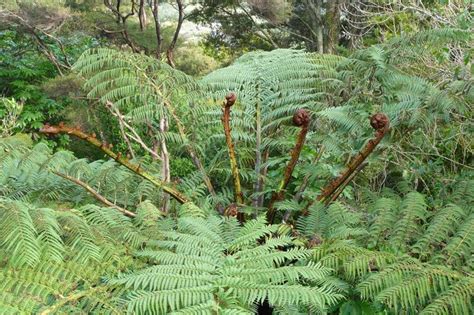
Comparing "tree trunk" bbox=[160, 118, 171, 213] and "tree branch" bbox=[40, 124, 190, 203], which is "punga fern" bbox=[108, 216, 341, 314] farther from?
"tree trunk" bbox=[160, 118, 171, 213]

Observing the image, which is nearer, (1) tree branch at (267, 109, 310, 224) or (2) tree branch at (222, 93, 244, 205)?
(1) tree branch at (267, 109, 310, 224)


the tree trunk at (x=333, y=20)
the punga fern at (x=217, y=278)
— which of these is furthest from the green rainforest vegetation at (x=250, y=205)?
the tree trunk at (x=333, y=20)

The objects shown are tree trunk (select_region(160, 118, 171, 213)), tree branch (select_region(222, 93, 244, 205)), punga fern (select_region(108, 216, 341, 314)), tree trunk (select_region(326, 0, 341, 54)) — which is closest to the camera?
punga fern (select_region(108, 216, 341, 314))

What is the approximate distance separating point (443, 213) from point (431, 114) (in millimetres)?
487

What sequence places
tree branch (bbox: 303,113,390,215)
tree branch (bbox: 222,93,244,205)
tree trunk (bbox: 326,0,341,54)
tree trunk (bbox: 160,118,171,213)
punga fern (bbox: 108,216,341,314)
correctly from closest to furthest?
punga fern (bbox: 108,216,341,314) < tree branch (bbox: 303,113,390,215) < tree branch (bbox: 222,93,244,205) < tree trunk (bbox: 160,118,171,213) < tree trunk (bbox: 326,0,341,54)

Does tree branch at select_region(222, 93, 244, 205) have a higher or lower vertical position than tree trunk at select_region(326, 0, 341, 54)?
lower

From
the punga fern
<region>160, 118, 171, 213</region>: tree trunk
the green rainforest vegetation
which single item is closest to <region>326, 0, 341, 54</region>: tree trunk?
the green rainforest vegetation

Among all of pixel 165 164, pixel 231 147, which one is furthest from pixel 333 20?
pixel 231 147

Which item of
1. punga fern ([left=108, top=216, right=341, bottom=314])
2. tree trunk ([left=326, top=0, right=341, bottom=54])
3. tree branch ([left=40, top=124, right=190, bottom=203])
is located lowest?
punga fern ([left=108, top=216, right=341, bottom=314])

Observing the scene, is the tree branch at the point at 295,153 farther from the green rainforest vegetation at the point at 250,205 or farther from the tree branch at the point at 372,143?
the tree branch at the point at 372,143

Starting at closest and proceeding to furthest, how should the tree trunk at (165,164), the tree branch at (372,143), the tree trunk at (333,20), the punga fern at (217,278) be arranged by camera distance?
the punga fern at (217,278)
the tree branch at (372,143)
the tree trunk at (165,164)
the tree trunk at (333,20)

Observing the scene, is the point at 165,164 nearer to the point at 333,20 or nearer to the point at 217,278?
the point at 217,278

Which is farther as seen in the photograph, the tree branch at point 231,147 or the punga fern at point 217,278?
the tree branch at point 231,147

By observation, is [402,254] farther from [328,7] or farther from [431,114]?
[328,7]
